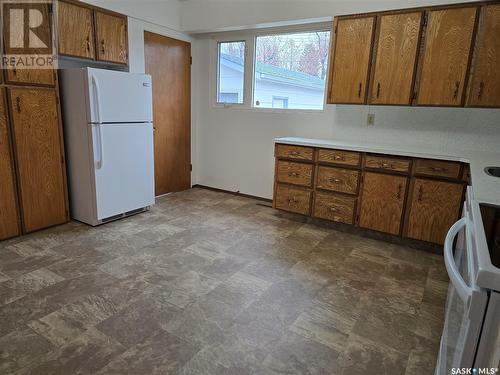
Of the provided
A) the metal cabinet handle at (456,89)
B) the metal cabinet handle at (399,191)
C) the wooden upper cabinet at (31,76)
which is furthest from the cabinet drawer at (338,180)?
the wooden upper cabinet at (31,76)

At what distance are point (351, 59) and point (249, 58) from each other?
1.51 m

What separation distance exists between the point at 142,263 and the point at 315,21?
122 inches

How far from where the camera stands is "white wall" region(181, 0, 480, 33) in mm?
3140

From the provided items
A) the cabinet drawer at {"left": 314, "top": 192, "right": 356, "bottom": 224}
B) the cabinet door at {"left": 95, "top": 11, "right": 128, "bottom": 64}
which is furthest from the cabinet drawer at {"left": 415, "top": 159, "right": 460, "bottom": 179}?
the cabinet door at {"left": 95, "top": 11, "right": 128, "bottom": 64}

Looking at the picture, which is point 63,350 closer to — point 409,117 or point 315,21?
point 409,117

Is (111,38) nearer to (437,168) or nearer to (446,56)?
(446,56)

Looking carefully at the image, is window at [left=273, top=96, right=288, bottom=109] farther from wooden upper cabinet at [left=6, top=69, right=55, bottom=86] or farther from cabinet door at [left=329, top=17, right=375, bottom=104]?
wooden upper cabinet at [left=6, top=69, right=55, bottom=86]

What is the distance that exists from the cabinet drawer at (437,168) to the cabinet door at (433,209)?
70 mm

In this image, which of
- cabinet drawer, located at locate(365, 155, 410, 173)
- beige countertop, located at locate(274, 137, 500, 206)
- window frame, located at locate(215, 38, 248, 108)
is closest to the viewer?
beige countertop, located at locate(274, 137, 500, 206)

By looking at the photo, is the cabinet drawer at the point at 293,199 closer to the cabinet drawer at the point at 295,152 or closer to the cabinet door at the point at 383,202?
the cabinet drawer at the point at 295,152

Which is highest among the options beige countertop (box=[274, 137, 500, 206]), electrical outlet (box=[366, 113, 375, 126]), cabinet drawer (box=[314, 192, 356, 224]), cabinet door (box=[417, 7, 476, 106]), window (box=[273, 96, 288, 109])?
cabinet door (box=[417, 7, 476, 106])

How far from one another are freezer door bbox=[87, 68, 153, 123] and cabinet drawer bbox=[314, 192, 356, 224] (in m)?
2.08

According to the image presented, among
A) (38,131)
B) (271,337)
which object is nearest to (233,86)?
(38,131)

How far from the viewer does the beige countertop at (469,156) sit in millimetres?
1371
